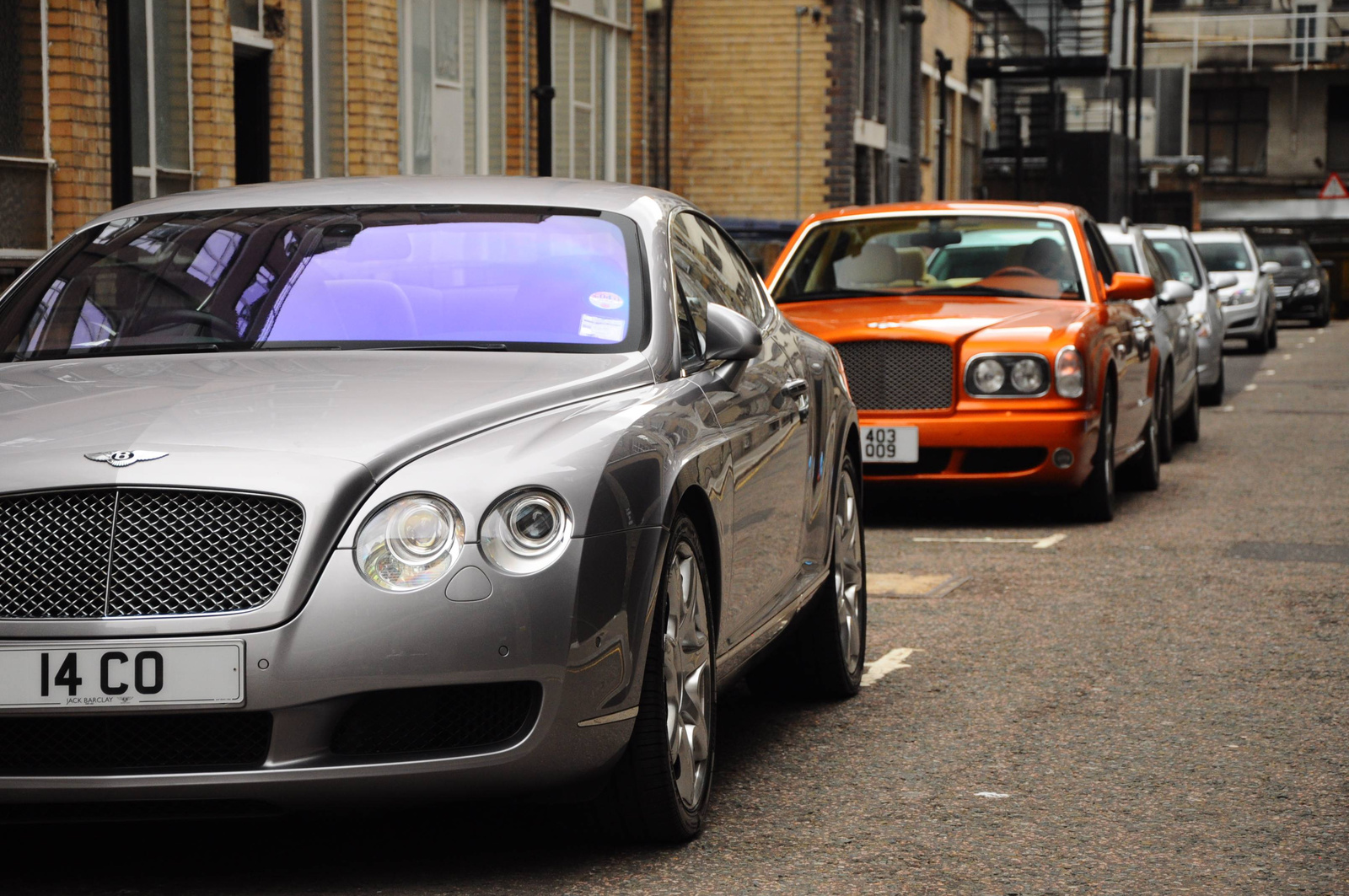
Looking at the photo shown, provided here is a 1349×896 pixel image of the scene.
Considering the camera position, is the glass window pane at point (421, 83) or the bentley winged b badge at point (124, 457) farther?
the glass window pane at point (421, 83)

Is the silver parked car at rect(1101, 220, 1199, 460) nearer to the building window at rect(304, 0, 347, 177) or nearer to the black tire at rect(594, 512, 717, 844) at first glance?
the building window at rect(304, 0, 347, 177)

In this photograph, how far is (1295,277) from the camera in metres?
42.2

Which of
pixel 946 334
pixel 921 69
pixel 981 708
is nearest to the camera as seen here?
pixel 981 708

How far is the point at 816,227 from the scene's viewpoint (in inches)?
474

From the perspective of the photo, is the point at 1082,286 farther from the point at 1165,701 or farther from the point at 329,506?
the point at 329,506

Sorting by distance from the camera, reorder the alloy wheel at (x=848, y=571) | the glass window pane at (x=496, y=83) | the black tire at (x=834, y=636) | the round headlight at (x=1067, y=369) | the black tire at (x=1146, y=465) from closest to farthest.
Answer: the black tire at (x=834, y=636) < the alloy wheel at (x=848, y=571) < the round headlight at (x=1067, y=369) < the black tire at (x=1146, y=465) < the glass window pane at (x=496, y=83)

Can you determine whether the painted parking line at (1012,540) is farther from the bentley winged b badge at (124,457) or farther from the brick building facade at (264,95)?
the bentley winged b badge at (124,457)

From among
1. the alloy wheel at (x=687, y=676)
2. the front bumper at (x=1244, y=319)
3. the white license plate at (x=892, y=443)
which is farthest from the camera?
the front bumper at (x=1244, y=319)

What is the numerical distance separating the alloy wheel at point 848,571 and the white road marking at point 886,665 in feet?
0.75

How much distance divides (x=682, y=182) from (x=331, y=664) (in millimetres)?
27717

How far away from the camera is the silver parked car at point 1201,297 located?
64.0 ft

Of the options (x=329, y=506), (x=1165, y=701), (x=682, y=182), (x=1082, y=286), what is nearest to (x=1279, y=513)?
(x=1082, y=286)

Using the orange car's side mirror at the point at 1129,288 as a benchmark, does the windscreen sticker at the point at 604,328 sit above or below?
above

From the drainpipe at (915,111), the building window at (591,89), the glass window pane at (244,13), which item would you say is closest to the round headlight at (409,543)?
the glass window pane at (244,13)
